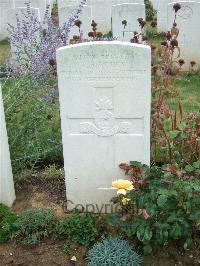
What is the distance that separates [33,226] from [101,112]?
112cm

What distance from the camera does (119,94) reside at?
3668mm

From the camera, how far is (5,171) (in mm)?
4035

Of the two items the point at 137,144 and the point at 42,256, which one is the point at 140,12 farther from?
the point at 42,256

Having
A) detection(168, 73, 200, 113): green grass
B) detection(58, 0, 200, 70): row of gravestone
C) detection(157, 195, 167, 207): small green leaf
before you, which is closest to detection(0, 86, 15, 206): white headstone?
detection(157, 195, 167, 207): small green leaf

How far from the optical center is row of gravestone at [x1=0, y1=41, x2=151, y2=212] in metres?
3.57

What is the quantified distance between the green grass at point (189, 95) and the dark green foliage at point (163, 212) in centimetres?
294

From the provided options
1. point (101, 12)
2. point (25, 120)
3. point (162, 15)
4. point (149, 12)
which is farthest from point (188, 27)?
point (149, 12)

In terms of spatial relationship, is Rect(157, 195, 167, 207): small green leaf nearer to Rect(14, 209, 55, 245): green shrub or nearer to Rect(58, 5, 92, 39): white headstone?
Rect(14, 209, 55, 245): green shrub

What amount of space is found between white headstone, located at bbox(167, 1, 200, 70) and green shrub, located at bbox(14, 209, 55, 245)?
516 cm

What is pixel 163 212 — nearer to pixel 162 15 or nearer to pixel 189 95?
pixel 189 95

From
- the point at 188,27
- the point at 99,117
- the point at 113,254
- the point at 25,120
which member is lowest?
the point at 113,254

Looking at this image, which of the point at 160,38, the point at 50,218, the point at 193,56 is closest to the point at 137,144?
the point at 50,218

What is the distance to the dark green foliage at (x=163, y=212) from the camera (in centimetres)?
333

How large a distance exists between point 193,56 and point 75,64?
5138mm
